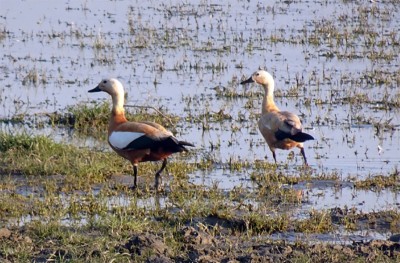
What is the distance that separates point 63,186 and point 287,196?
195cm

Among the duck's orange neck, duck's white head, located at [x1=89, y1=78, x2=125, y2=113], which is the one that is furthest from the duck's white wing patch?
duck's white head, located at [x1=89, y1=78, x2=125, y2=113]

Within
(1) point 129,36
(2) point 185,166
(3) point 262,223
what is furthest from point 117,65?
(3) point 262,223

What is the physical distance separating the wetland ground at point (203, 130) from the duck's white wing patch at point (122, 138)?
0.28 meters

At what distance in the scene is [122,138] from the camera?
9.77 metres

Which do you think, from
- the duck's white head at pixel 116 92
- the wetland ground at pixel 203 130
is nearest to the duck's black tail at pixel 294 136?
the wetland ground at pixel 203 130

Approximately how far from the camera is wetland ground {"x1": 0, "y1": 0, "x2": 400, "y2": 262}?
743 centimetres

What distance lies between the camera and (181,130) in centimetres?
1222

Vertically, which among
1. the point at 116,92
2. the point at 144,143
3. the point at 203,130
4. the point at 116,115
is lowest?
the point at 203,130

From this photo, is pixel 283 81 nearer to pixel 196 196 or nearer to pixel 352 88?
pixel 352 88

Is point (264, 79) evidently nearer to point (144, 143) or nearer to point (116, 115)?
point (116, 115)

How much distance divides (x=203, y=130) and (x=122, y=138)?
104 inches

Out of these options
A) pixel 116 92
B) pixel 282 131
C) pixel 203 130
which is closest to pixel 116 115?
pixel 116 92

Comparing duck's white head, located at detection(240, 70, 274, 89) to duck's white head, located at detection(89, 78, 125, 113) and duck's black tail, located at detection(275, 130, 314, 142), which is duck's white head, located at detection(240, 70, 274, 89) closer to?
duck's black tail, located at detection(275, 130, 314, 142)

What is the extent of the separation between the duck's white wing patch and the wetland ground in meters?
0.28
